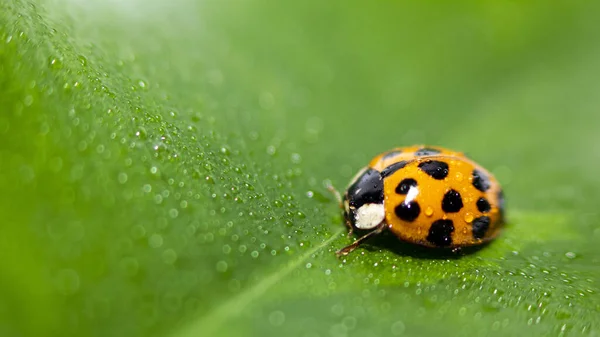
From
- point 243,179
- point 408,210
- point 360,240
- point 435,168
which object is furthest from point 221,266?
point 435,168

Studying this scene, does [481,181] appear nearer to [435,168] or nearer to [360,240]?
[435,168]

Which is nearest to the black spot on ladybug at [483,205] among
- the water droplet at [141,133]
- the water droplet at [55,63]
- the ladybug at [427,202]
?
the ladybug at [427,202]

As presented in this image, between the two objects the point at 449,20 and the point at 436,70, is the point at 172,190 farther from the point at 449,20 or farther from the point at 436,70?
the point at 449,20

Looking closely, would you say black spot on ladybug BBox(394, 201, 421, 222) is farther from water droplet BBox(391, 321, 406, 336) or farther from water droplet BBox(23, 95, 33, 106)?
water droplet BBox(23, 95, 33, 106)

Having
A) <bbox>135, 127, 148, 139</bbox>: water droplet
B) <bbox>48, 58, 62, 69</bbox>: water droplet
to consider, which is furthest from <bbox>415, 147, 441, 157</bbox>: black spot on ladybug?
<bbox>48, 58, 62, 69</bbox>: water droplet

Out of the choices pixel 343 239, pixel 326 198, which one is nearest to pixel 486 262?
pixel 343 239

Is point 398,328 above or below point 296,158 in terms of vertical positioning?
below
